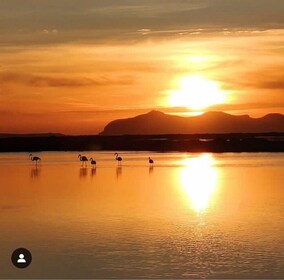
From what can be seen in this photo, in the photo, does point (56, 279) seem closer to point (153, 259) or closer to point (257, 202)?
point (153, 259)

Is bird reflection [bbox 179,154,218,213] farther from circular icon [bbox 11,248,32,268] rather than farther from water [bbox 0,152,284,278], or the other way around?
circular icon [bbox 11,248,32,268]

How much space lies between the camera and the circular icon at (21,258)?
10516mm

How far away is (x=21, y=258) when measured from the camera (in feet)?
35.0

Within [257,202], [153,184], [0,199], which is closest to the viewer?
[257,202]

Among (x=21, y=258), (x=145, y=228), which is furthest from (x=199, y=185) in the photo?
(x=21, y=258)

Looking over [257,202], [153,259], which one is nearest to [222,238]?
[153,259]

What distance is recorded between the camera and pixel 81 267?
1045cm

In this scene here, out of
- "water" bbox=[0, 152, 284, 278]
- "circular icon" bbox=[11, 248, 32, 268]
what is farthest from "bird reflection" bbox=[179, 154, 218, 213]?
"circular icon" bbox=[11, 248, 32, 268]

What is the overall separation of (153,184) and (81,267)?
39.5ft

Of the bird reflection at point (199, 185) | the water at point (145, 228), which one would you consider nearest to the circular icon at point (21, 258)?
the water at point (145, 228)

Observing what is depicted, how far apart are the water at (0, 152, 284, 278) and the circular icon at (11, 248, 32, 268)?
0.33 ft

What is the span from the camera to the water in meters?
10.4

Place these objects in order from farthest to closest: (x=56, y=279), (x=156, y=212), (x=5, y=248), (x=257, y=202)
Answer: (x=257, y=202) < (x=156, y=212) < (x=5, y=248) < (x=56, y=279)

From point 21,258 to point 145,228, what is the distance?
3.34 m
